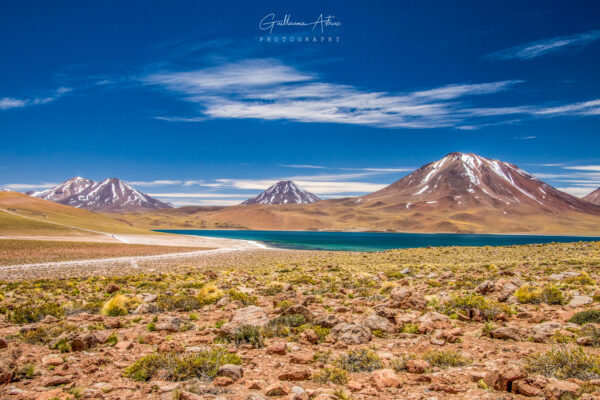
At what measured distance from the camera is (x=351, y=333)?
32.6ft

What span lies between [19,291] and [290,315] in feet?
50.7

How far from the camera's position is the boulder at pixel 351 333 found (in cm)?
968

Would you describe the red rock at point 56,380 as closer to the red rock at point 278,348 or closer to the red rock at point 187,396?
the red rock at point 187,396

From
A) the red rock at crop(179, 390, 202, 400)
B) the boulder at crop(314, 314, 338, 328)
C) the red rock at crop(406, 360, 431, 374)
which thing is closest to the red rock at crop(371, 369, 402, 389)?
the red rock at crop(406, 360, 431, 374)

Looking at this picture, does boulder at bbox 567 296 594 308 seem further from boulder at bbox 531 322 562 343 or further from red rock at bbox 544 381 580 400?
red rock at bbox 544 381 580 400

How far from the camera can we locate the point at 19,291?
1862cm

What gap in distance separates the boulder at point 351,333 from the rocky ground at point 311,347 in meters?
0.03

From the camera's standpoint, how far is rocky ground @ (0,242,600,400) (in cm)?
675

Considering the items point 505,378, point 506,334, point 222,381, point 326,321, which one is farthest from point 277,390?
point 506,334

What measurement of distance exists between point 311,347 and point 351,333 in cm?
120

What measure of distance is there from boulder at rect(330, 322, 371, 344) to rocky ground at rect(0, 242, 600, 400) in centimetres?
3

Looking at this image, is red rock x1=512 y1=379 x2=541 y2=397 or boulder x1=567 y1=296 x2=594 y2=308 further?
boulder x1=567 y1=296 x2=594 y2=308

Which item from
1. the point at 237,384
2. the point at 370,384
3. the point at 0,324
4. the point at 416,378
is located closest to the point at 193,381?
the point at 237,384

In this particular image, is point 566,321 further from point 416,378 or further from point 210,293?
point 210,293
